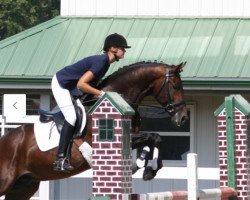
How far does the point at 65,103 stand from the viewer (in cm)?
1220

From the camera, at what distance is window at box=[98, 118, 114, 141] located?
10164 millimetres

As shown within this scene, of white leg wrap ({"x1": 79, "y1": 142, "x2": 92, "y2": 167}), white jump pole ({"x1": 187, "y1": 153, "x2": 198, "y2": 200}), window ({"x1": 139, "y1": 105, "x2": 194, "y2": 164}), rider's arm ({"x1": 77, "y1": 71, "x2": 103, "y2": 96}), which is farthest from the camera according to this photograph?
window ({"x1": 139, "y1": 105, "x2": 194, "y2": 164})

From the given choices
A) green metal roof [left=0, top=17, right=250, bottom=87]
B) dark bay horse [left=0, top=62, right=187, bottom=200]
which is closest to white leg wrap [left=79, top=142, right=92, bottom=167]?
dark bay horse [left=0, top=62, right=187, bottom=200]

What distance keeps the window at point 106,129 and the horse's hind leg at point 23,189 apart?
286 centimetres

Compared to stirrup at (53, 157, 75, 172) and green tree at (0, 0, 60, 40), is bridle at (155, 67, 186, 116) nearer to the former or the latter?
stirrup at (53, 157, 75, 172)

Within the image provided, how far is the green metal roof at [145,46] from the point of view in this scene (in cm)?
1919

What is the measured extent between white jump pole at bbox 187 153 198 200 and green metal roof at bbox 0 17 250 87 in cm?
823

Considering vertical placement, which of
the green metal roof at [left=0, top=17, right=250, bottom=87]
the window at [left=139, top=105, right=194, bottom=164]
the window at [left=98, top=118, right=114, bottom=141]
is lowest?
the window at [left=98, top=118, right=114, bottom=141]

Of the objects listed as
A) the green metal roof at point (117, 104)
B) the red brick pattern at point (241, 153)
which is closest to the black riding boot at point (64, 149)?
the green metal roof at point (117, 104)

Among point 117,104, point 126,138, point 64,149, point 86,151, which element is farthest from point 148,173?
point 117,104

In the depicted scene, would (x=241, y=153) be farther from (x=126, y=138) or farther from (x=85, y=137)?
(x=126, y=138)

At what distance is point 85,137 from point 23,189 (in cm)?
149

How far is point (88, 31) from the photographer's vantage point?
20609mm

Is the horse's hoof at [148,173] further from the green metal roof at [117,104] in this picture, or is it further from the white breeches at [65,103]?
the green metal roof at [117,104]
